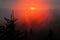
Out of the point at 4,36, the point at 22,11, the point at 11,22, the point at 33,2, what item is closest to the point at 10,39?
the point at 4,36

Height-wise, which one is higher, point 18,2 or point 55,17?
point 18,2

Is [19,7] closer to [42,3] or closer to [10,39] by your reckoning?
[42,3]

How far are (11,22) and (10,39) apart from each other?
312 mm

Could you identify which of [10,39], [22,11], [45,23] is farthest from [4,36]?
[45,23]

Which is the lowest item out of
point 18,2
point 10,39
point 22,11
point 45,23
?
point 10,39

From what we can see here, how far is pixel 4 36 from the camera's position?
253cm

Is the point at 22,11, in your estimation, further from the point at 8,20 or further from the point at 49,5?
the point at 49,5

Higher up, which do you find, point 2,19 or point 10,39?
point 2,19

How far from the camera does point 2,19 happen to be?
2.43 m

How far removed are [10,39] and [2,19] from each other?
0.40 metres

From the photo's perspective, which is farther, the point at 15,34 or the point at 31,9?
the point at 15,34

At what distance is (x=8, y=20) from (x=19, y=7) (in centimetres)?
32

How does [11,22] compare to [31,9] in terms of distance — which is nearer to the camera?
[31,9]

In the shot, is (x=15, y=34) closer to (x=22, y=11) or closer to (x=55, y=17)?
(x=22, y=11)
